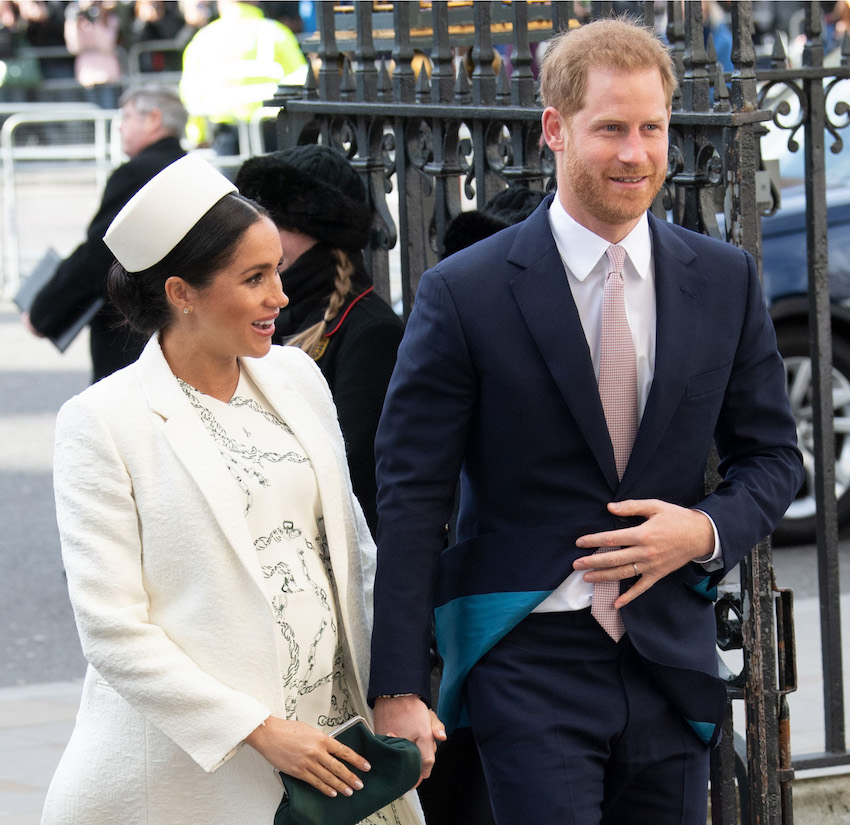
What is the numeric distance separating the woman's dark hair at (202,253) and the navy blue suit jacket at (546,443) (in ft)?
1.21

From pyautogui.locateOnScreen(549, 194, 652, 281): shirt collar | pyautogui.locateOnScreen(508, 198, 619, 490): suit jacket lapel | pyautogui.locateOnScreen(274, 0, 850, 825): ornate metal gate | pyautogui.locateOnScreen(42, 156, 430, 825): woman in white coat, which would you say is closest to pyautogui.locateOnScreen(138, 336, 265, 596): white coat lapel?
pyautogui.locateOnScreen(42, 156, 430, 825): woman in white coat

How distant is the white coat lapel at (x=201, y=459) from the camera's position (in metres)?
2.78

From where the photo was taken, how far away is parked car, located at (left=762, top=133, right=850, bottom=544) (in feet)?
24.4

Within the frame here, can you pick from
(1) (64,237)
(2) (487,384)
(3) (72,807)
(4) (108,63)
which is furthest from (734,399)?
(4) (108,63)

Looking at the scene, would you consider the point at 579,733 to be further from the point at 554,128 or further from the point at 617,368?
the point at 554,128

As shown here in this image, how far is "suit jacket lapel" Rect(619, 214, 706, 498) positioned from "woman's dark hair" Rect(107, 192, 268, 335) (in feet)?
2.52

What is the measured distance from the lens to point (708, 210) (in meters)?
3.46

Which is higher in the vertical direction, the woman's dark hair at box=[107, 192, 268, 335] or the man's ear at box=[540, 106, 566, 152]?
the man's ear at box=[540, 106, 566, 152]

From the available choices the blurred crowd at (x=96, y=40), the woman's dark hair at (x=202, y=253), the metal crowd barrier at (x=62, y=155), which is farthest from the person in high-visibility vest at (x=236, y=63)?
the woman's dark hair at (x=202, y=253)

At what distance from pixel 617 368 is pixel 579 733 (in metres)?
0.66

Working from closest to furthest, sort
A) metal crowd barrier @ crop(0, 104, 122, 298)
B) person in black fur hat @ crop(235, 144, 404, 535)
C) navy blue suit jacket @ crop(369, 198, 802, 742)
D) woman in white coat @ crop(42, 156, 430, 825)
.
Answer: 1. woman in white coat @ crop(42, 156, 430, 825)
2. navy blue suit jacket @ crop(369, 198, 802, 742)
3. person in black fur hat @ crop(235, 144, 404, 535)
4. metal crowd barrier @ crop(0, 104, 122, 298)

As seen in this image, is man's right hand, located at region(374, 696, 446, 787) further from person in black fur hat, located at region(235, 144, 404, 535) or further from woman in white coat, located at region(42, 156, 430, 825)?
person in black fur hat, located at region(235, 144, 404, 535)

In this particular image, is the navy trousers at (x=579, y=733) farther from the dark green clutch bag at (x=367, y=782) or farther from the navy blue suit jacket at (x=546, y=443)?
the dark green clutch bag at (x=367, y=782)

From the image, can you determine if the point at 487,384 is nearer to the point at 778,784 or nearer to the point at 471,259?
the point at 471,259
